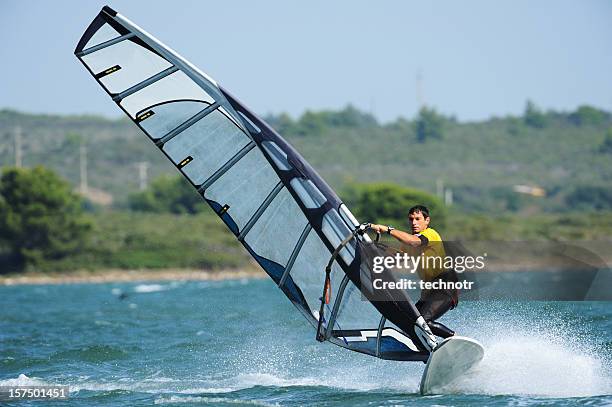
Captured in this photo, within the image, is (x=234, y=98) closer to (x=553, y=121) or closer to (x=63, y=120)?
(x=553, y=121)

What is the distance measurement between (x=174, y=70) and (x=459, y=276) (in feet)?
10.6

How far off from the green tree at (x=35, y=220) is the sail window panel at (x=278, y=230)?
41.3 metres

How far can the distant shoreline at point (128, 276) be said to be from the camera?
165ft

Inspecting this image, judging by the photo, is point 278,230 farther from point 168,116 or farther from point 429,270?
point 429,270

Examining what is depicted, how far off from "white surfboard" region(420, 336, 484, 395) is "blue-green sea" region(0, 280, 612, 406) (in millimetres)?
136

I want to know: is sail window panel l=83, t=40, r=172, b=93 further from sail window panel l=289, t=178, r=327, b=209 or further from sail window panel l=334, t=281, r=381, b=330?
sail window panel l=334, t=281, r=381, b=330

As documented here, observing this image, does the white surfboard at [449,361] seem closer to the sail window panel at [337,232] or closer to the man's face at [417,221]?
the man's face at [417,221]

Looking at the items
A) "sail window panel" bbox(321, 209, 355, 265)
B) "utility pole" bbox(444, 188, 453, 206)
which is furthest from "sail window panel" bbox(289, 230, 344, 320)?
"utility pole" bbox(444, 188, 453, 206)

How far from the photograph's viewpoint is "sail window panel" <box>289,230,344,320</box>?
10.5 metres

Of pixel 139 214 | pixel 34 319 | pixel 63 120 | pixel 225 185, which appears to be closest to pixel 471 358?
pixel 225 185

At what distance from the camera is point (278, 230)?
35.0 feet

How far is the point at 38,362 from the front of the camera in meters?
13.6

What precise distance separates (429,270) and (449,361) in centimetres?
85

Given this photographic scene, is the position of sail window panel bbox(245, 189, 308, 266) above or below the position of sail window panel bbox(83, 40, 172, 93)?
below
